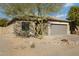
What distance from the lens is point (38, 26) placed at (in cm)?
203

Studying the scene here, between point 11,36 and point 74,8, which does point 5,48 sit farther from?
point 74,8

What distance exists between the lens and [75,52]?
2006mm

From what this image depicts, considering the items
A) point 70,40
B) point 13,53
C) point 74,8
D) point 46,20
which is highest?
point 74,8

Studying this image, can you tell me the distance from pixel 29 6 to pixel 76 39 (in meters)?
0.75

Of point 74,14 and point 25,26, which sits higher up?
point 74,14

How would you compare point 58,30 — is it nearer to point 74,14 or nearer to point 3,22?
point 74,14

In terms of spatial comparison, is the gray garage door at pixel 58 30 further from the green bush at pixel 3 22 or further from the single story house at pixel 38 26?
the green bush at pixel 3 22

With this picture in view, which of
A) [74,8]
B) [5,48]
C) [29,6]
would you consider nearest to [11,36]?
[5,48]

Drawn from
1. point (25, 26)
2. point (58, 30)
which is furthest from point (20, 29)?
point (58, 30)

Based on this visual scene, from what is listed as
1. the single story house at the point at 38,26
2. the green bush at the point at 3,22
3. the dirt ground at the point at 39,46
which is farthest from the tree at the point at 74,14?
the green bush at the point at 3,22

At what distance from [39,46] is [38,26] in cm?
26

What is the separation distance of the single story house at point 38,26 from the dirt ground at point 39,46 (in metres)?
0.07

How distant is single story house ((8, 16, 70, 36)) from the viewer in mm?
2020

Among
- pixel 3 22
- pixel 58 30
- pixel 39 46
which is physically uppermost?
pixel 3 22
